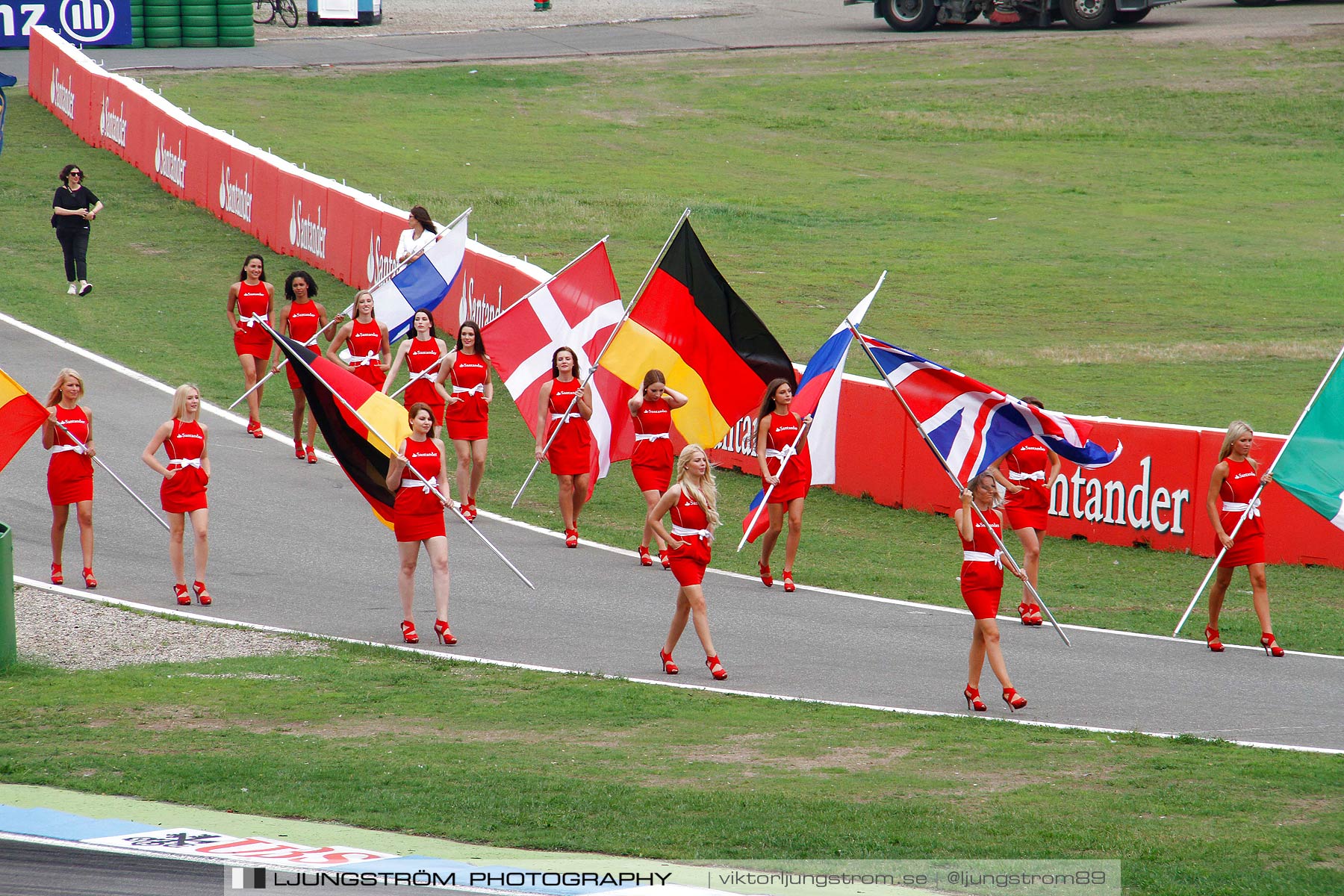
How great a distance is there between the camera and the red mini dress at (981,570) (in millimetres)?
10750

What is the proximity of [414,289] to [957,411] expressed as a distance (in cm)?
764

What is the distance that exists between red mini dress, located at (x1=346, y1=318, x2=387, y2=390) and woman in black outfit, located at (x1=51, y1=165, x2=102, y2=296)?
8542mm

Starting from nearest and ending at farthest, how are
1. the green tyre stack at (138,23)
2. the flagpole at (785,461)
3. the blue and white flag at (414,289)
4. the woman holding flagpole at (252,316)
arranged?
the flagpole at (785,461)
the woman holding flagpole at (252,316)
the blue and white flag at (414,289)
the green tyre stack at (138,23)

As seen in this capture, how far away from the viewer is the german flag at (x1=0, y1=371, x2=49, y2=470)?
12.8m

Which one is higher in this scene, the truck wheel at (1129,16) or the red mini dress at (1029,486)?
the truck wheel at (1129,16)

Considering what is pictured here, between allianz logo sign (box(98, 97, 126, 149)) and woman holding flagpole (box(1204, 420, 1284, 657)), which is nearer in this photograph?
woman holding flagpole (box(1204, 420, 1284, 657))

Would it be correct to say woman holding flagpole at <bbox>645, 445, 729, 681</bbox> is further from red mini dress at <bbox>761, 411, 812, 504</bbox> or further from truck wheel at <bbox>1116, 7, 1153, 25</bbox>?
truck wheel at <bbox>1116, 7, 1153, 25</bbox>

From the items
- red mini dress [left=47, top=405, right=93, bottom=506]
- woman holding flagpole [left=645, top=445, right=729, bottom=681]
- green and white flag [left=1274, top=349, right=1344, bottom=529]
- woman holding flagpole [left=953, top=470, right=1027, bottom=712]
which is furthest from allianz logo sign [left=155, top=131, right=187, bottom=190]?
woman holding flagpole [left=953, top=470, right=1027, bottom=712]

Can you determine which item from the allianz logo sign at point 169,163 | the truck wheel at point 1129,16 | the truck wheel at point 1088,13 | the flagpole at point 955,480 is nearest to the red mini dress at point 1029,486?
the flagpole at point 955,480

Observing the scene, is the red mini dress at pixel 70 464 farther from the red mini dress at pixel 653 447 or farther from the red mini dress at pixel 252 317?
the red mini dress at pixel 653 447

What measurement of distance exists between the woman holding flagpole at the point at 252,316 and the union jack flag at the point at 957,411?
7479 millimetres

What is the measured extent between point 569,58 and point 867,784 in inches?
1736

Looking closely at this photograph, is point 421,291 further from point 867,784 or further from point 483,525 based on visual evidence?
point 867,784

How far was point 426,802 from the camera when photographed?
27.8 feet
